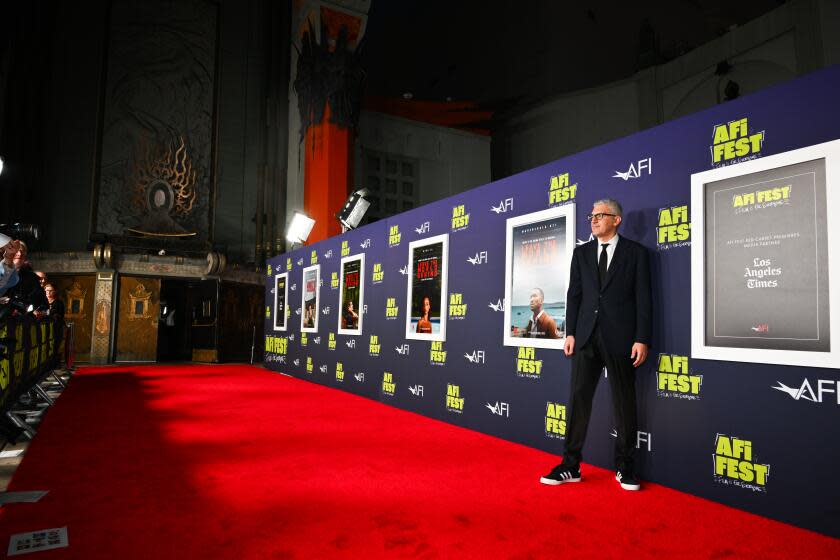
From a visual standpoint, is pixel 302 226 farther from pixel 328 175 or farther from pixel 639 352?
pixel 639 352

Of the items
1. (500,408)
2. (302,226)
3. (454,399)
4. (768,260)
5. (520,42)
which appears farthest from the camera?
(520,42)

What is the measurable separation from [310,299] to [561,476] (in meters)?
6.28

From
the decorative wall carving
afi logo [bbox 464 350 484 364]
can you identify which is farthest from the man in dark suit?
the decorative wall carving

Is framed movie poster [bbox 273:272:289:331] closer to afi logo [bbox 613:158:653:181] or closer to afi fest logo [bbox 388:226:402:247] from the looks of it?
afi fest logo [bbox 388:226:402:247]

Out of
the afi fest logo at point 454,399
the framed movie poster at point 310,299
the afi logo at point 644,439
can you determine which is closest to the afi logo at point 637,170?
the afi logo at point 644,439

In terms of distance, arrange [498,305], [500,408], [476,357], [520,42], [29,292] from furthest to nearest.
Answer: [520,42] → [29,292] → [476,357] → [498,305] → [500,408]

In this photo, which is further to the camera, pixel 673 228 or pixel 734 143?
pixel 673 228

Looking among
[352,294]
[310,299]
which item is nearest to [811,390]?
[352,294]

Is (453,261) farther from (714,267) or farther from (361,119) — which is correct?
(361,119)

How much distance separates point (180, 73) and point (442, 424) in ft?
41.9

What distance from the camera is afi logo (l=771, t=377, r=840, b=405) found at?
7.66ft

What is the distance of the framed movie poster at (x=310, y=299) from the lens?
27.8 feet

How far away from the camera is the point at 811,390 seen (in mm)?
2424

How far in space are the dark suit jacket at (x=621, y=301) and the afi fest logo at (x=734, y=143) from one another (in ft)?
2.07
